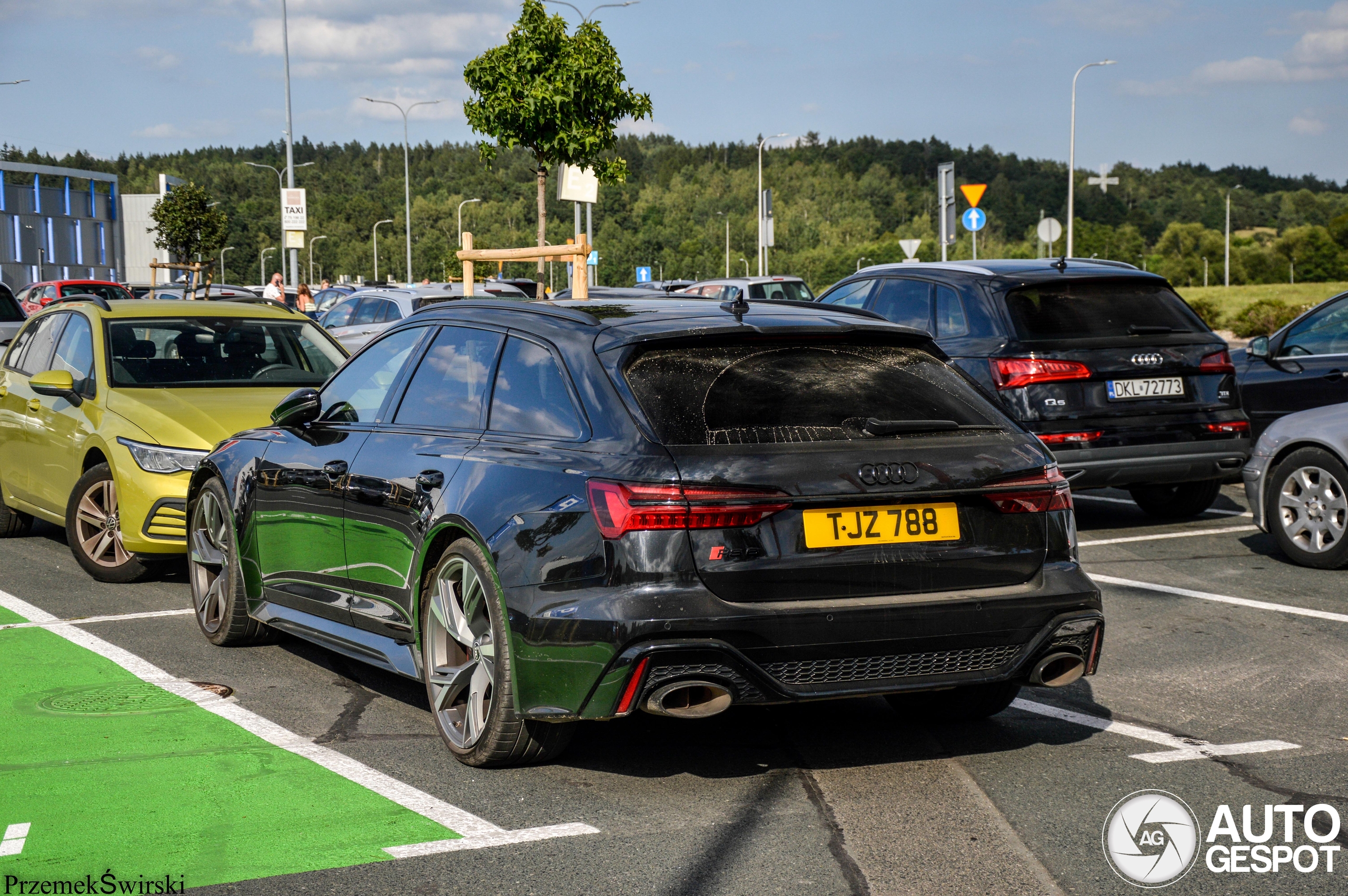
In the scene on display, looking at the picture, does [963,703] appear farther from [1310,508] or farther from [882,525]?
[1310,508]

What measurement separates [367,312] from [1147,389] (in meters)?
13.4

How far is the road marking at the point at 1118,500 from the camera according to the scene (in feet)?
37.4

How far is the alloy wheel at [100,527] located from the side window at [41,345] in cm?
159

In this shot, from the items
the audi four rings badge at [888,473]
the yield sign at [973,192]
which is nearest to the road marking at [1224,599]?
the audi four rings badge at [888,473]

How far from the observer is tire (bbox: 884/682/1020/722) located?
5355mm

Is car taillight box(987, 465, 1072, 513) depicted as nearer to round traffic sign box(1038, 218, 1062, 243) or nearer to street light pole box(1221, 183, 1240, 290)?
round traffic sign box(1038, 218, 1062, 243)

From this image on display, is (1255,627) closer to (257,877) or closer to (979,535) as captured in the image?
(979,535)

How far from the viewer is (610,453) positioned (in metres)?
4.41

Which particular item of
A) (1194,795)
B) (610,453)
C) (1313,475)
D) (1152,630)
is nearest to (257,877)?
(610,453)

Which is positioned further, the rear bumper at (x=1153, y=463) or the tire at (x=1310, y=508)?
the rear bumper at (x=1153, y=463)

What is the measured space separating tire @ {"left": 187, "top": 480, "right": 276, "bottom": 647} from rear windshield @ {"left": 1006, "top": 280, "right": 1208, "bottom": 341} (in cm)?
536

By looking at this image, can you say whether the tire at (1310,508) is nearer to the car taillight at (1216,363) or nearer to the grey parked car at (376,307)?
the car taillight at (1216,363)

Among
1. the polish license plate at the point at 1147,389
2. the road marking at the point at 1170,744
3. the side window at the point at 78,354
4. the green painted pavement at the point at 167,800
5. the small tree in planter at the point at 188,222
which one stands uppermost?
the small tree in planter at the point at 188,222

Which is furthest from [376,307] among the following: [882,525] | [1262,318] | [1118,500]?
[1262,318]
